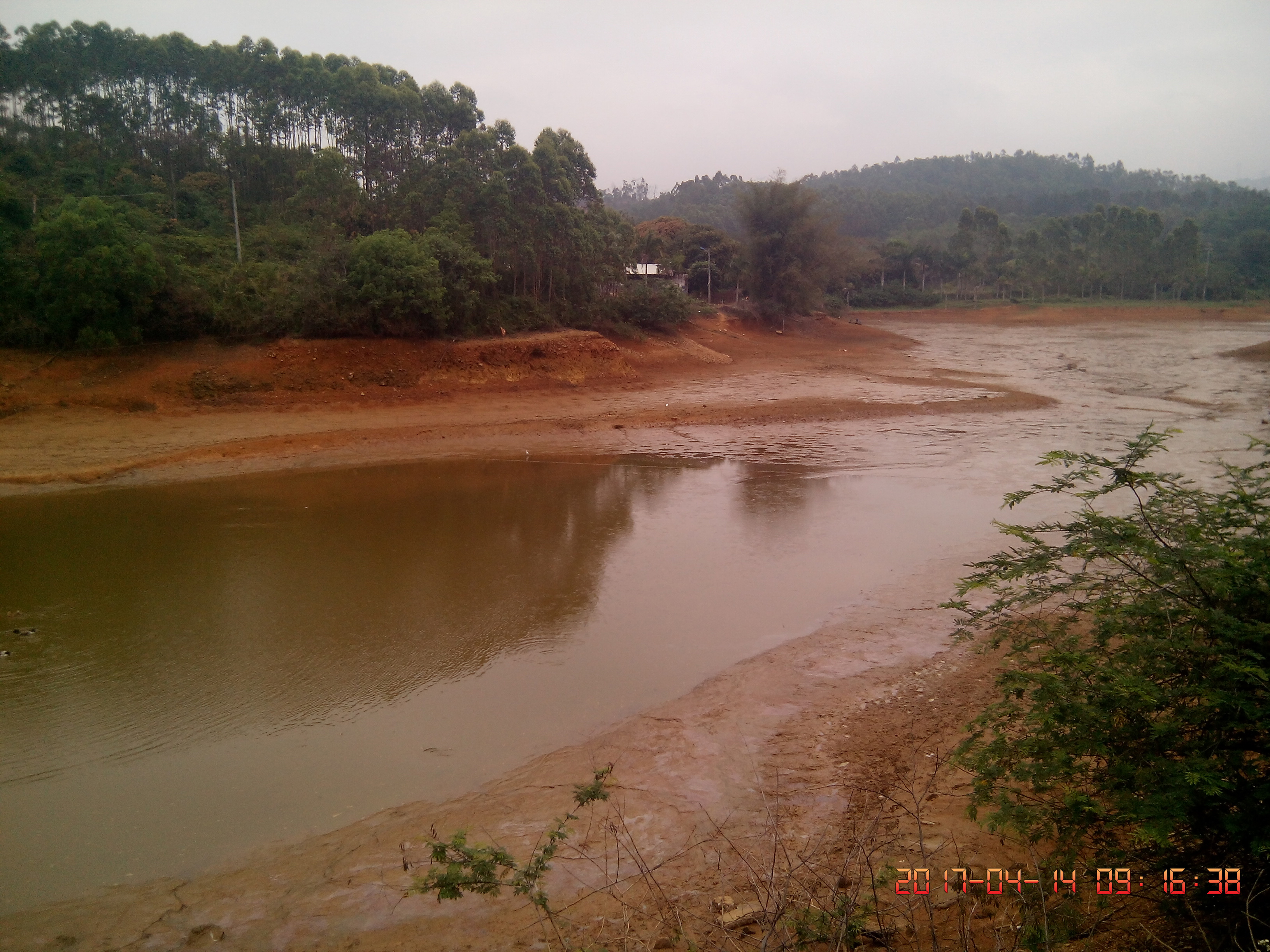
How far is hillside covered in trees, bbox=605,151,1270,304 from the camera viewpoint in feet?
193

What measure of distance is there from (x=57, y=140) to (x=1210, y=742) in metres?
36.3

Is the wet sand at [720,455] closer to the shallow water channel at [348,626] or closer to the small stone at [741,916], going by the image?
the small stone at [741,916]

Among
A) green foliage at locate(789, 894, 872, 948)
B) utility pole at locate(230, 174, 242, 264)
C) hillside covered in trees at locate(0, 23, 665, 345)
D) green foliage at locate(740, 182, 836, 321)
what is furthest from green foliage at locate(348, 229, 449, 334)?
green foliage at locate(740, 182, 836, 321)

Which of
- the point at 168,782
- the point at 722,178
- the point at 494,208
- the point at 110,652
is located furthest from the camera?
the point at 722,178

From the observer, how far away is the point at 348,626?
8.46 meters

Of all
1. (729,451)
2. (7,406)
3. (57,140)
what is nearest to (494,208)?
(729,451)

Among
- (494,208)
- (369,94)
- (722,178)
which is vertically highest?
(722,178)

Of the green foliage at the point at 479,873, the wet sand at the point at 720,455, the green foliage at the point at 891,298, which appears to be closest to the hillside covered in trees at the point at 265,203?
the wet sand at the point at 720,455

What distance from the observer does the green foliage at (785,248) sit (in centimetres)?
3844

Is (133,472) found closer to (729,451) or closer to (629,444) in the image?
(629,444)

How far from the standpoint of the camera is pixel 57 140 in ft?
91.1

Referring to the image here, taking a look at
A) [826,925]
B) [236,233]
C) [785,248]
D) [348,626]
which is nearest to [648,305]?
[785,248]
